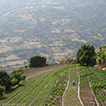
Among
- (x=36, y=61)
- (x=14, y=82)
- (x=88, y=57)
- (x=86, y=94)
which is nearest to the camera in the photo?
(x=86, y=94)

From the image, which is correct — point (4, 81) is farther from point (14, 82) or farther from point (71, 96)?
point (71, 96)

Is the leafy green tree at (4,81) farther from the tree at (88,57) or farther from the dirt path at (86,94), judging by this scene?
the tree at (88,57)

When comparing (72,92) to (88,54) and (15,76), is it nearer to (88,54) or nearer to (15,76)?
(15,76)

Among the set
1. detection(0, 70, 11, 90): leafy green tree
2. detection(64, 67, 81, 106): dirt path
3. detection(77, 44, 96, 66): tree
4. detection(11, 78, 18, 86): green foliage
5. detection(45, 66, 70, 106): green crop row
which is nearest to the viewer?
detection(64, 67, 81, 106): dirt path

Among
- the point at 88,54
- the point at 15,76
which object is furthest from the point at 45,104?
the point at 88,54

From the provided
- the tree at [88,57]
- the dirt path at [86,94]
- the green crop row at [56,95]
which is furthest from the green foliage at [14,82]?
the tree at [88,57]

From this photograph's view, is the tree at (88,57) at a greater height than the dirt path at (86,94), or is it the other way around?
the tree at (88,57)

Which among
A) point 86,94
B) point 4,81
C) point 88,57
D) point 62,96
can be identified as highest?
point 88,57

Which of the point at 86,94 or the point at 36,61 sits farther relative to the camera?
the point at 36,61

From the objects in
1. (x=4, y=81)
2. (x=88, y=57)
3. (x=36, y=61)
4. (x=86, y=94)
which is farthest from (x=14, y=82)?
(x=36, y=61)

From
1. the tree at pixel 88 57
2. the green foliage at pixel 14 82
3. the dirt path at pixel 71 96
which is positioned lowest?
the dirt path at pixel 71 96

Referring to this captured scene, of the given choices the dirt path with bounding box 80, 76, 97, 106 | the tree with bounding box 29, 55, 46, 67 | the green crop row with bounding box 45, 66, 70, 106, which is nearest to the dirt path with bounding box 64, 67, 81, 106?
the dirt path with bounding box 80, 76, 97, 106

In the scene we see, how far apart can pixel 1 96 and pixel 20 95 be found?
400 centimetres

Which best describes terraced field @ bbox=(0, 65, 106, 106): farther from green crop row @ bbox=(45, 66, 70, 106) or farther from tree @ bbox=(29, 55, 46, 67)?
tree @ bbox=(29, 55, 46, 67)
